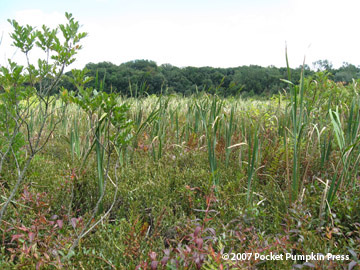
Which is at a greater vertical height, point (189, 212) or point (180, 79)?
point (180, 79)

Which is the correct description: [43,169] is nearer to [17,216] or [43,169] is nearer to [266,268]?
[17,216]

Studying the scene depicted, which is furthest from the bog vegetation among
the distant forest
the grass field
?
the distant forest

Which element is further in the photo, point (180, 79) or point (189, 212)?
point (180, 79)

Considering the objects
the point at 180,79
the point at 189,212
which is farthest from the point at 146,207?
the point at 180,79

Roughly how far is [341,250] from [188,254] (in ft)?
2.92

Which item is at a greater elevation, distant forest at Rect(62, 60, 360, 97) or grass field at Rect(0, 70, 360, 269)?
distant forest at Rect(62, 60, 360, 97)

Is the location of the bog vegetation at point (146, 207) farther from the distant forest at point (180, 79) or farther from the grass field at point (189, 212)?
the distant forest at point (180, 79)

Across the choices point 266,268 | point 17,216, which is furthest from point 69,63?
point 266,268

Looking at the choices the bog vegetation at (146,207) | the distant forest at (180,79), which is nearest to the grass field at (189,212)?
the bog vegetation at (146,207)

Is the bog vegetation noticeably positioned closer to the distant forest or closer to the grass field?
the grass field

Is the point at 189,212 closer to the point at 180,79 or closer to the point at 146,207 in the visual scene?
the point at 146,207

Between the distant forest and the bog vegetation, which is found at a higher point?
the distant forest

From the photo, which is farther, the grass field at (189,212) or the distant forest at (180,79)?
the distant forest at (180,79)

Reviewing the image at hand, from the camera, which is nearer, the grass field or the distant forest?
the grass field
